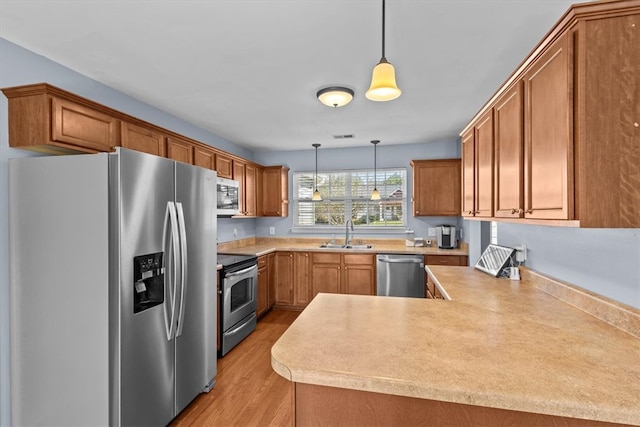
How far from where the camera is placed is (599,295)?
1601 mm

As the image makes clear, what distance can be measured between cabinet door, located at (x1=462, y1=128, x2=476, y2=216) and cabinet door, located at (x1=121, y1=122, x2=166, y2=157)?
2647 millimetres

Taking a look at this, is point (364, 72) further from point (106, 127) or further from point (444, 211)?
point (444, 211)

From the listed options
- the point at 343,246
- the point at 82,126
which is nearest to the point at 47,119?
the point at 82,126

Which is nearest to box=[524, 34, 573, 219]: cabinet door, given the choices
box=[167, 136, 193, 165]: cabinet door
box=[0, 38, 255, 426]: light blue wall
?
box=[0, 38, 255, 426]: light blue wall

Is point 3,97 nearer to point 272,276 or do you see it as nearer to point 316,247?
point 272,276

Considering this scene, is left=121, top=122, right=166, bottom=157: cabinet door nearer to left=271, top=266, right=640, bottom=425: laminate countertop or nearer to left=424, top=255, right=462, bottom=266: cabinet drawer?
left=271, top=266, right=640, bottom=425: laminate countertop

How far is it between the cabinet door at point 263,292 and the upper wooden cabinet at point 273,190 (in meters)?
1.09

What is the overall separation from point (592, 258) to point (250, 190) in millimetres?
3945

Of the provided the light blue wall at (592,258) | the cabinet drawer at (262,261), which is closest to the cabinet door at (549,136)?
the light blue wall at (592,258)

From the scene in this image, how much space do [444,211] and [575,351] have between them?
339cm

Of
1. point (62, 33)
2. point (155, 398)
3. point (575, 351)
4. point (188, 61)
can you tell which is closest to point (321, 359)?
point (575, 351)

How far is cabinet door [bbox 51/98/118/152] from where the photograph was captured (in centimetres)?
190

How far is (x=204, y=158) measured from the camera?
3.47 metres

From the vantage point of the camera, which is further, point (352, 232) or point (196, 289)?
point (352, 232)
